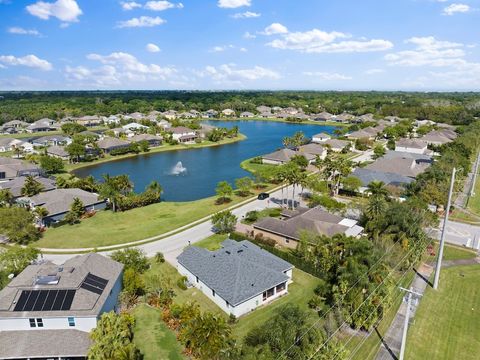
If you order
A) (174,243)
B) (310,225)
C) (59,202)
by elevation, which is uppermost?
(310,225)

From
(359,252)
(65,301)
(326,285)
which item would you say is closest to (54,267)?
(65,301)

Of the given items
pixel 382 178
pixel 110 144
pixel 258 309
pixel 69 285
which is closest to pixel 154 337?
pixel 69 285

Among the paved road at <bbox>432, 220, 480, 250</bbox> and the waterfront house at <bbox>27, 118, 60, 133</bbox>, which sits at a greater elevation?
the waterfront house at <bbox>27, 118, 60, 133</bbox>

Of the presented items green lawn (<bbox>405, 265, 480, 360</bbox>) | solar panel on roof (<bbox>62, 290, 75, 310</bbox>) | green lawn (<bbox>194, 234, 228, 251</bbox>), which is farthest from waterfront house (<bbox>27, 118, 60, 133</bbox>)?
green lawn (<bbox>405, 265, 480, 360</bbox>)

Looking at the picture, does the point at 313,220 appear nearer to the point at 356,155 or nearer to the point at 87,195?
the point at 87,195

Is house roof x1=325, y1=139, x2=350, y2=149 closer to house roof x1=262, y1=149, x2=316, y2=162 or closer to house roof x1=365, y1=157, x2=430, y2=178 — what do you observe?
house roof x1=262, y1=149, x2=316, y2=162

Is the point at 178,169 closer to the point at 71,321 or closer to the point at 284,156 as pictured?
the point at 284,156

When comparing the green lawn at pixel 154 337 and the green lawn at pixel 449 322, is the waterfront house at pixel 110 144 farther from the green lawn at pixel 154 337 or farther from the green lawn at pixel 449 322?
the green lawn at pixel 449 322
